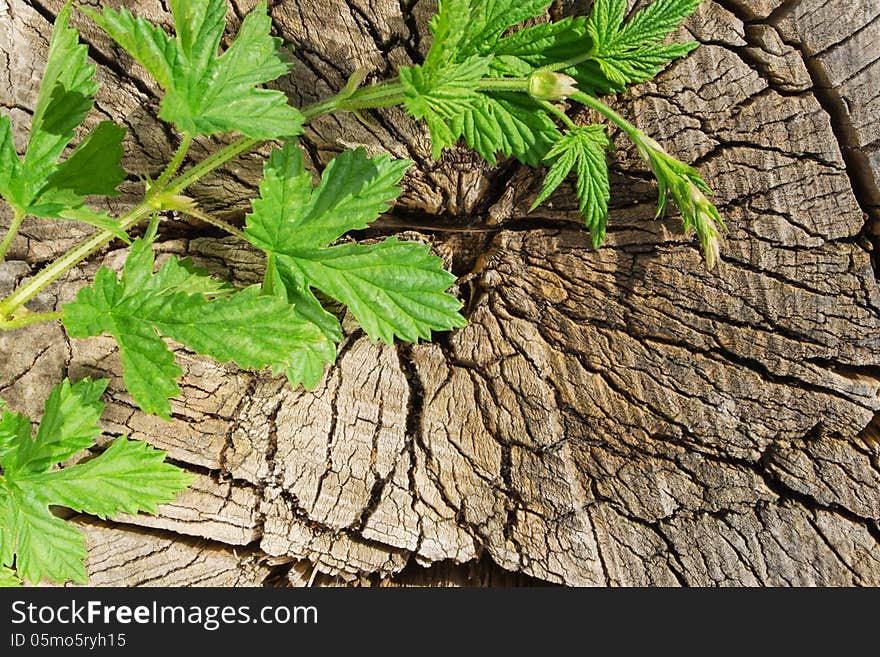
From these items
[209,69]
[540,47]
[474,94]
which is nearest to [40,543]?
[209,69]

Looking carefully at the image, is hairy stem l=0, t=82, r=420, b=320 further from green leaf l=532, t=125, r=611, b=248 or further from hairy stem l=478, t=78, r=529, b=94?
green leaf l=532, t=125, r=611, b=248

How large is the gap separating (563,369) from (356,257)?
0.56 m

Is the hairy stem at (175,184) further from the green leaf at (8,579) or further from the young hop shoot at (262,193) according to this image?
the green leaf at (8,579)

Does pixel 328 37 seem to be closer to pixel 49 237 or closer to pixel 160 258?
pixel 160 258

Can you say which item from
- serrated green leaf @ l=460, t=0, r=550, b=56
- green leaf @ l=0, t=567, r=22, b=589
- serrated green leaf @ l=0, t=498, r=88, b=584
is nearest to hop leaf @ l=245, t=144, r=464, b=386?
serrated green leaf @ l=460, t=0, r=550, b=56

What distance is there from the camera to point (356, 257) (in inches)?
60.7

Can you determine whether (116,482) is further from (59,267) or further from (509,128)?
(509,128)

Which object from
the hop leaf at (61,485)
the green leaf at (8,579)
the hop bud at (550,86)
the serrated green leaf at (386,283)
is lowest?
the green leaf at (8,579)

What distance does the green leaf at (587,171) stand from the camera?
5.21 feet

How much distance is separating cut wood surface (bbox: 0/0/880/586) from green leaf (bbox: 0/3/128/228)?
0.19 metres

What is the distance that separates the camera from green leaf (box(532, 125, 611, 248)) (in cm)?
159

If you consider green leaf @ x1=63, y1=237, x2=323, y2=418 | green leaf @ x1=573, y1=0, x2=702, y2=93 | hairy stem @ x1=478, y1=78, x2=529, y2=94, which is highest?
green leaf @ x1=573, y1=0, x2=702, y2=93

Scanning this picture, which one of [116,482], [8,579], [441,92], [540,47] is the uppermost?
[540,47]

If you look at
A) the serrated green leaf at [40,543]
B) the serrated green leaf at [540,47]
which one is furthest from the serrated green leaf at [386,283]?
the serrated green leaf at [40,543]
